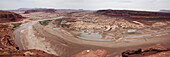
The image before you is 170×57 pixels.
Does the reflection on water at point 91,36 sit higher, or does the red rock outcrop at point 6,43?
the red rock outcrop at point 6,43

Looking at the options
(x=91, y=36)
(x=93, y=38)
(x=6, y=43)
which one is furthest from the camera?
(x=91, y=36)

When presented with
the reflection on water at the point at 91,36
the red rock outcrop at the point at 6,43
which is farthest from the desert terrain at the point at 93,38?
the red rock outcrop at the point at 6,43

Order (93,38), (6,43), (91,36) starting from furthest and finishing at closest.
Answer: (91,36) → (93,38) → (6,43)

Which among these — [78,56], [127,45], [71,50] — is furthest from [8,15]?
[127,45]

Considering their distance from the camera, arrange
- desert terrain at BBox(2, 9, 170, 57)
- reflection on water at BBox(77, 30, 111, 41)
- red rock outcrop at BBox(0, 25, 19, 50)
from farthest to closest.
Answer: reflection on water at BBox(77, 30, 111, 41) → desert terrain at BBox(2, 9, 170, 57) → red rock outcrop at BBox(0, 25, 19, 50)

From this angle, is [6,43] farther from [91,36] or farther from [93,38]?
[91,36]

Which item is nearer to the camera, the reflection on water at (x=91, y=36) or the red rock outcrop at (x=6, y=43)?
the red rock outcrop at (x=6, y=43)

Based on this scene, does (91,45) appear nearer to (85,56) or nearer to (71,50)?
(71,50)

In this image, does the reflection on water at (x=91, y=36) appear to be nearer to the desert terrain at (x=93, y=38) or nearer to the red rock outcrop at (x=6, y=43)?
the desert terrain at (x=93, y=38)

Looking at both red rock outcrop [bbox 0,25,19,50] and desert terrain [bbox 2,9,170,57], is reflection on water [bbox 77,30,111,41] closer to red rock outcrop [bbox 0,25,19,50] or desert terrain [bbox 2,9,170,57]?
desert terrain [bbox 2,9,170,57]

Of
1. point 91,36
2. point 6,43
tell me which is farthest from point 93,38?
point 6,43

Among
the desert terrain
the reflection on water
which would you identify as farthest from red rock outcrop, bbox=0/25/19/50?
the reflection on water
